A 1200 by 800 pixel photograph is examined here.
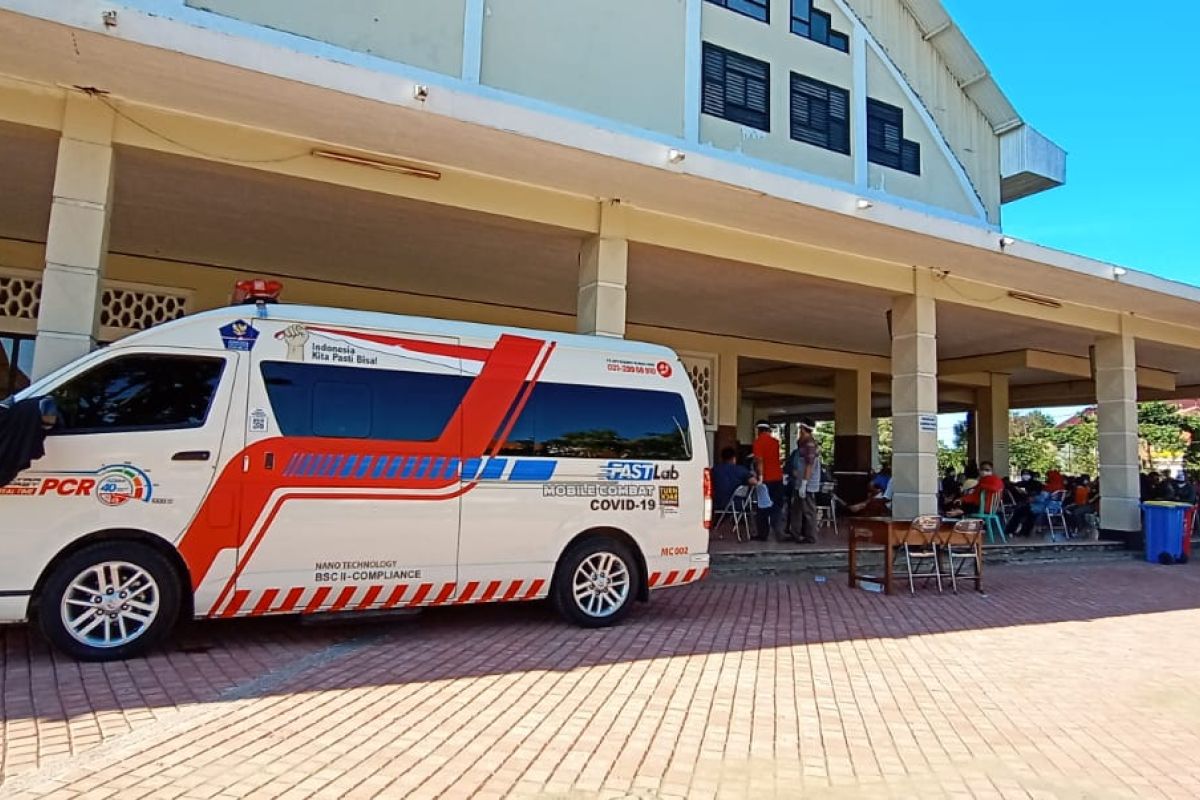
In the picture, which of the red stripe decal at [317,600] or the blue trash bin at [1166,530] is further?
the blue trash bin at [1166,530]

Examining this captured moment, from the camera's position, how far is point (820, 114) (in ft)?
44.6

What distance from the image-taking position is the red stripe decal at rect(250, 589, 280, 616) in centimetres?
537

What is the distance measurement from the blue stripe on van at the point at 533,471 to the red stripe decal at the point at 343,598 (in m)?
1.36

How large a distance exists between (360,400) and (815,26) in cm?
1142

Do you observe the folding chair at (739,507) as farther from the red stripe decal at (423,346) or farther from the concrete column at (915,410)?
the red stripe decal at (423,346)

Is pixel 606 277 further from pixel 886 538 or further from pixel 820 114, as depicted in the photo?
pixel 820 114

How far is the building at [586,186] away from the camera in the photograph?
648 cm

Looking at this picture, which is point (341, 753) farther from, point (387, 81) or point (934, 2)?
point (934, 2)

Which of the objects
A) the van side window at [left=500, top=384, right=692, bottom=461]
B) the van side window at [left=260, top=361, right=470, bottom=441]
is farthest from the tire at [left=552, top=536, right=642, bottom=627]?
the van side window at [left=260, top=361, right=470, bottom=441]

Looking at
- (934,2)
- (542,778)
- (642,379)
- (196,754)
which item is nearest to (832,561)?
(642,379)

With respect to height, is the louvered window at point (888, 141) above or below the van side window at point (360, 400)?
above

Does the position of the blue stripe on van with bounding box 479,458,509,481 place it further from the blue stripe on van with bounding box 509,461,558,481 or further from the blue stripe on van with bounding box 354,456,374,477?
the blue stripe on van with bounding box 354,456,374,477

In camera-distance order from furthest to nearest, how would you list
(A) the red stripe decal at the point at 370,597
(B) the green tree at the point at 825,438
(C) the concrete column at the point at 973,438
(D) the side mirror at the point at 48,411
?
(B) the green tree at the point at 825,438
(C) the concrete column at the point at 973,438
(A) the red stripe decal at the point at 370,597
(D) the side mirror at the point at 48,411

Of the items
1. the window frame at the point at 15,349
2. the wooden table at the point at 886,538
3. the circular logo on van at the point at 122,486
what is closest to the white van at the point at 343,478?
the circular logo on van at the point at 122,486
